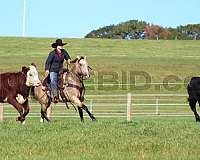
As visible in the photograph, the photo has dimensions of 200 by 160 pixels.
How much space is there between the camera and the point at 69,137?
1207 cm

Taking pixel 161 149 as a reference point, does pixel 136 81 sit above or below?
below

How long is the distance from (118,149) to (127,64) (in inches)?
1768

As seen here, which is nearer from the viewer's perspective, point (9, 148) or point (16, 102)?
point (9, 148)

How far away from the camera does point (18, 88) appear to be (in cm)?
1744

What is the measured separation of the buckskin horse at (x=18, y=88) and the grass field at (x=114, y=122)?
2.11 ft

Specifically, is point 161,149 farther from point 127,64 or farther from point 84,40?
point 84,40

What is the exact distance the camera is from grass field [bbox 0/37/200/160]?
10359 mm

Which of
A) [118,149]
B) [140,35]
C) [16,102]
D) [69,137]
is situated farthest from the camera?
[140,35]

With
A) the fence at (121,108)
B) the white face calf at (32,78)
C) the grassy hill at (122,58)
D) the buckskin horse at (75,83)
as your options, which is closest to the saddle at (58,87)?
the buckskin horse at (75,83)

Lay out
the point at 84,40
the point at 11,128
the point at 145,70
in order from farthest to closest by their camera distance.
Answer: the point at 84,40, the point at 145,70, the point at 11,128

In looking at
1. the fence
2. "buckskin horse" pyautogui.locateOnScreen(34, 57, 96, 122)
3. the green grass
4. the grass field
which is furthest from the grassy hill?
the green grass

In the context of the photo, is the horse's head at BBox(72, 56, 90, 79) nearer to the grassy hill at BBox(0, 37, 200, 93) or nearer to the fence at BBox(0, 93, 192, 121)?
the fence at BBox(0, 93, 192, 121)

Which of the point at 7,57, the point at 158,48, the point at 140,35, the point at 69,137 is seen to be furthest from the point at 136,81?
the point at 140,35

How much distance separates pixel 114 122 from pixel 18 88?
10.0ft
